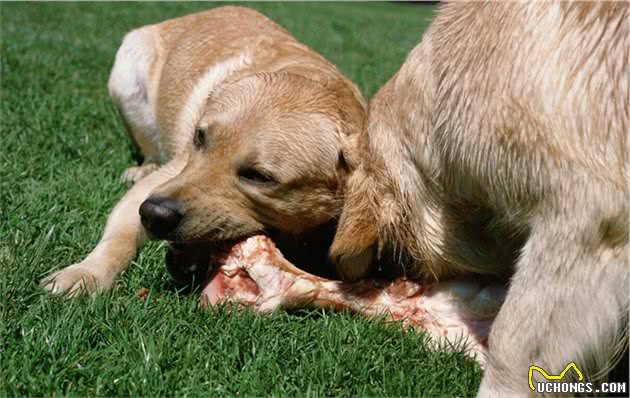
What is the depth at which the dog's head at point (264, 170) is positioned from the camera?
343 centimetres

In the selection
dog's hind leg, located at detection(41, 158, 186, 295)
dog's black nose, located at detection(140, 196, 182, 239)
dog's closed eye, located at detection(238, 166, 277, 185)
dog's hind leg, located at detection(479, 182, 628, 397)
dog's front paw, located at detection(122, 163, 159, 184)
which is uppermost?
dog's hind leg, located at detection(479, 182, 628, 397)

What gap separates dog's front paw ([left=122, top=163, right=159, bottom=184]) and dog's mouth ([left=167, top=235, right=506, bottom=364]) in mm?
1754

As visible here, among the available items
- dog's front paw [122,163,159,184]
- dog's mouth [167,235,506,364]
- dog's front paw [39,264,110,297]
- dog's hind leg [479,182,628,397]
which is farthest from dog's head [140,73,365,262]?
dog's front paw [122,163,159,184]

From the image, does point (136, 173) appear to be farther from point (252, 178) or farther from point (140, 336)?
point (140, 336)

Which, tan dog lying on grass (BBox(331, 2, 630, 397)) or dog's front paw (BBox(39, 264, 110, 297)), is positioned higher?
tan dog lying on grass (BBox(331, 2, 630, 397))

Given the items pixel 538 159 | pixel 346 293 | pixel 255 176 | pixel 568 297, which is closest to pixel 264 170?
pixel 255 176

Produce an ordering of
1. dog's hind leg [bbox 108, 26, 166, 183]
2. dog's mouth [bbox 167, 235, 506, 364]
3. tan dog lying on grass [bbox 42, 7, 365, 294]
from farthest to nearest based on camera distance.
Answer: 1. dog's hind leg [bbox 108, 26, 166, 183]
2. tan dog lying on grass [bbox 42, 7, 365, 294]
3. dog's mouth [bbox 167, 235, 506, 364]

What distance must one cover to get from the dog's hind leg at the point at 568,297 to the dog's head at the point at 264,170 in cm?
116

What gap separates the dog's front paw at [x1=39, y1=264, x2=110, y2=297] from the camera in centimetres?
326

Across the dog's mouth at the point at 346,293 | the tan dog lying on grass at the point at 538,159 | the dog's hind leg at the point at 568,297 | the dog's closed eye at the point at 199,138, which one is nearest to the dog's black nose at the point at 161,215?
the dog's mouth at the point at 346,293

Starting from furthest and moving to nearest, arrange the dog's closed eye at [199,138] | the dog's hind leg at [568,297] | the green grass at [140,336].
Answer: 1. the dog's closed eye at [199,138]
2. the green grass at [140,336]
3. the dog's hind leg at [568,297]

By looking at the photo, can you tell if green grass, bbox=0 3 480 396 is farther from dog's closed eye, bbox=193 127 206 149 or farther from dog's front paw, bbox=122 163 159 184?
dog's closed eye, bbox=193 127 206 149

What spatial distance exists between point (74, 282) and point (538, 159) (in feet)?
6.32

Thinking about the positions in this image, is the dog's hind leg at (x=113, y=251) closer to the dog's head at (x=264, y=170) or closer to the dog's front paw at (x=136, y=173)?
the dog's head at (x=264, y=170)
